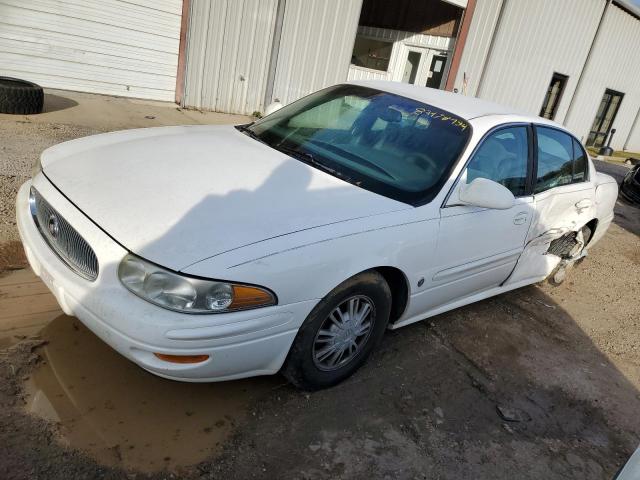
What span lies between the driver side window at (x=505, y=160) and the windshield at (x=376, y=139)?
0.18 meters

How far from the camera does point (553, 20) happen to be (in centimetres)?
1452

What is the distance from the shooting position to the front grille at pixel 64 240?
7.68 ft

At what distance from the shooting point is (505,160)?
3576 millimetres

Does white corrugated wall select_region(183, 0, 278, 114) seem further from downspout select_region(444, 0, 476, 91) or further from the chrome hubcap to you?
the chrome hubcap

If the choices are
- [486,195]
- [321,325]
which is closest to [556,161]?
[486,195]

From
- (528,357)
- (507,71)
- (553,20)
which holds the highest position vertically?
(553,20)

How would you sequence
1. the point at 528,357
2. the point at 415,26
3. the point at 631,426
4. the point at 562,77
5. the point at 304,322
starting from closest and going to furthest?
the point at 304,322, the point at 631,426, the point at 528,357, the point at 415,26, the point at 562,77

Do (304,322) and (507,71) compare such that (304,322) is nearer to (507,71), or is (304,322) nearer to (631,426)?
(631,426)

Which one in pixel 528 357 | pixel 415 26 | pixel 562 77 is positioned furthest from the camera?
pixel 562 77

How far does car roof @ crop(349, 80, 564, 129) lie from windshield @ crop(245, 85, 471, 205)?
0.08m

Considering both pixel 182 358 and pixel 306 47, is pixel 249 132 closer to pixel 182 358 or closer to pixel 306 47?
pixel 182 358

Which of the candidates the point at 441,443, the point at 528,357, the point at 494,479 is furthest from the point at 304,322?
the point at 528,357

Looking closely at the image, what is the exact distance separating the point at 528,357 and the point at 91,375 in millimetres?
2935

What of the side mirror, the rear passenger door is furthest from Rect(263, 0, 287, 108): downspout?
the side mirror
